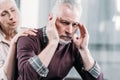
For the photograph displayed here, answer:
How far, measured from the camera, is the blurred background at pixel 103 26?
316 centimetres

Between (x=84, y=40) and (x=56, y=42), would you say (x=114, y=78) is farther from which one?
(x=56, y=42)

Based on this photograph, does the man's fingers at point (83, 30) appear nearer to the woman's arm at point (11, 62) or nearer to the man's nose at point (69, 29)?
the man's nose at point (69, 29)

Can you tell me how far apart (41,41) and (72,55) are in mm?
213

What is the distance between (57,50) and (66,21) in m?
0.18

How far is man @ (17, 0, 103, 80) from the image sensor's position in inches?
54.5

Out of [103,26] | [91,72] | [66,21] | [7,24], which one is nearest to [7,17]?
[7,24]

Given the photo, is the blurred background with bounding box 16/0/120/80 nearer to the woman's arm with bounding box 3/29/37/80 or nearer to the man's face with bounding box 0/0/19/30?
the man's face with bounding box 0/0/19/30

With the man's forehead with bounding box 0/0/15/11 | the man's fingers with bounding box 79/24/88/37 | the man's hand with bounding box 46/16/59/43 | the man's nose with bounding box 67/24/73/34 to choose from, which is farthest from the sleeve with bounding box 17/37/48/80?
the man's forehead with bounding box 0/0/15/11

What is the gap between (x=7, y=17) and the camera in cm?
179

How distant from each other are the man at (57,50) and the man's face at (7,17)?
0.30 meters

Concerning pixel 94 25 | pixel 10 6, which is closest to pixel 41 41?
pixel 10 6

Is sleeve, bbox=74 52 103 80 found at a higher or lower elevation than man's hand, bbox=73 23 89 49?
lower

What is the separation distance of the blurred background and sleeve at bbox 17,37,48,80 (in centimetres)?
172

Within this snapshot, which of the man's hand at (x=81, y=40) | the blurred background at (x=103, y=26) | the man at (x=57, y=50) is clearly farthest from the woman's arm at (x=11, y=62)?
the blurred background at (x=103, y=26)
